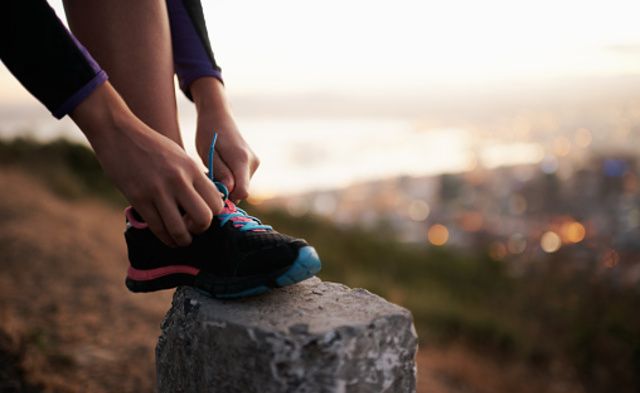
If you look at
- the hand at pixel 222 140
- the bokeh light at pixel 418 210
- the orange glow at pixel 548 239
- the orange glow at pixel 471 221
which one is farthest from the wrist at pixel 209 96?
the bokeh light at pixel 418 210

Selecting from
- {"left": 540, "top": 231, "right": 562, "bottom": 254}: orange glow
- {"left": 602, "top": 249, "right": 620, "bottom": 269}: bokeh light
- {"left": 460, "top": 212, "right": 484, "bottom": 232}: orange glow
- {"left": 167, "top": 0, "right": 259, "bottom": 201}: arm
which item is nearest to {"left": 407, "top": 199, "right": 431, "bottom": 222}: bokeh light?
{"left": 460, "top": 212, "right": 484, "bottom": 232}: orange glow

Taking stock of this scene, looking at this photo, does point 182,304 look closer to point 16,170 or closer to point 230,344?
point 230,344

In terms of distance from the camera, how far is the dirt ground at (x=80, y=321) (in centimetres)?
183

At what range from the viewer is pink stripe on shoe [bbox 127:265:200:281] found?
1229mm

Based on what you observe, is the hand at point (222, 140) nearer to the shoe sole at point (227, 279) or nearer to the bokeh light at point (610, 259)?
the shoe sole at point (227, 279)

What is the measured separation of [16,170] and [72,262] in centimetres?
292

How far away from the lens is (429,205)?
1484 cm

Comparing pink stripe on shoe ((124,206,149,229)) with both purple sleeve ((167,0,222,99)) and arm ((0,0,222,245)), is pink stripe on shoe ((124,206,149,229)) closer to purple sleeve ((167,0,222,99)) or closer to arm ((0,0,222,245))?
arm ((0,0,222,245))

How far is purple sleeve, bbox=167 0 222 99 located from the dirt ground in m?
1.04

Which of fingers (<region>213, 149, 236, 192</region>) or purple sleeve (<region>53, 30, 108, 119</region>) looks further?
fingers (<region>213, 149, 236, 192</region>)

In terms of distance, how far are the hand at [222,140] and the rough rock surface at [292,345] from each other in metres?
0.29

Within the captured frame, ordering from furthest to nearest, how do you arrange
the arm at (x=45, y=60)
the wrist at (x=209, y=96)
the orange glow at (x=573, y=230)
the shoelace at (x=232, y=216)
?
the orange glow at (x=573, y=230) < the wrist at (x=209, y=96) < the shoelace at (x=232, y=216) < the arm at (x=45, y=60)

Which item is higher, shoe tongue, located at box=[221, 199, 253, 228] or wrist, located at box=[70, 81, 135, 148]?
wrist, located at box=[70, 81, 135, 148]

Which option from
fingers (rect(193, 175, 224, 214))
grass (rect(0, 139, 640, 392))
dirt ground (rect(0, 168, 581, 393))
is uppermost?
fingers (rect(193, 175, 224, 214))
